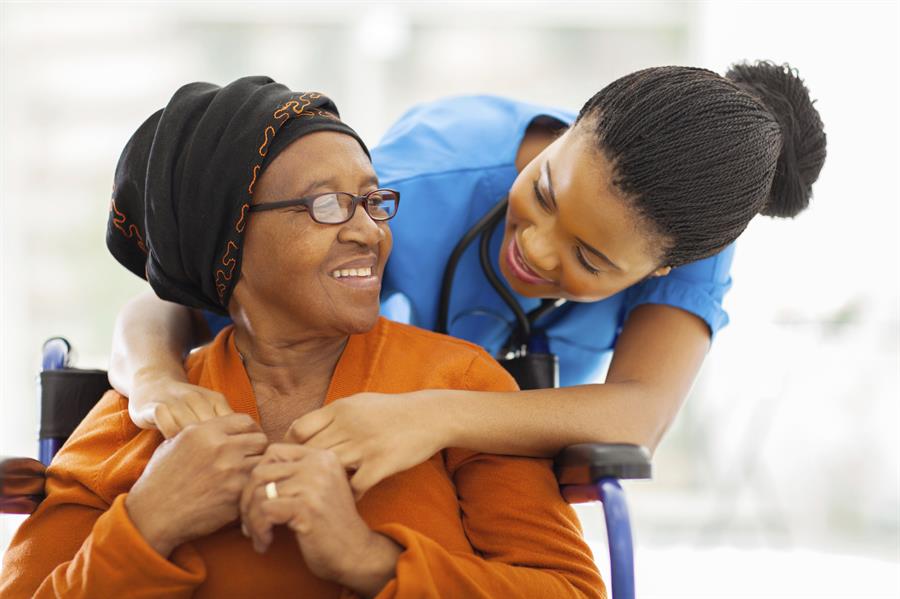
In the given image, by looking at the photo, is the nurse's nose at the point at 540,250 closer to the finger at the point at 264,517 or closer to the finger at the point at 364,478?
the finger at the point at 364,478

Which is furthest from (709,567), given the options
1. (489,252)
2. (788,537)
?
(489,252)

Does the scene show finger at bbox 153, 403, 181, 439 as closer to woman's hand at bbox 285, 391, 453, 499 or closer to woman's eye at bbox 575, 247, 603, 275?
woman's hand at bbox 285, 391, 453, 499

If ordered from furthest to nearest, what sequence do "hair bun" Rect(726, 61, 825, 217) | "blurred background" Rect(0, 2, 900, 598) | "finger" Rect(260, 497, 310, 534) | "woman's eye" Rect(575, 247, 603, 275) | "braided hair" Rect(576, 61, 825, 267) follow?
"blurred background" Rect(0, 2, 900, 598)
"hair bun" Rect(726, 61, 825, 217)
"woman's eye" Rect(575, 247, 603, 275)
"braided hair" Rect(576, 61, 825, 267)
"finger" Rect(260, 497, 310, 534)

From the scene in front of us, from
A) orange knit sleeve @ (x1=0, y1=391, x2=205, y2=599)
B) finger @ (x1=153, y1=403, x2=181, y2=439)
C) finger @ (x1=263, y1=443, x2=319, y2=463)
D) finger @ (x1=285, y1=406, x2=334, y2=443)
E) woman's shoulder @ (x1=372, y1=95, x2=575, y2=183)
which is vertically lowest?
orange knit sleeve @ (x1=0, y1=391, x2=205, y2=599)

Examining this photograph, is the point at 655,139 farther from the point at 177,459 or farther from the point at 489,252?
the point at 177,459

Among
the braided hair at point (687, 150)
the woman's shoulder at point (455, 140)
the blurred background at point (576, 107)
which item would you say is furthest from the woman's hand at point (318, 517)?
the blurred background at point (576, 107)

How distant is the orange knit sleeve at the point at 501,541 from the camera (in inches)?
46.6

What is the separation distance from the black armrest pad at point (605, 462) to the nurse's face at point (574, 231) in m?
0.30

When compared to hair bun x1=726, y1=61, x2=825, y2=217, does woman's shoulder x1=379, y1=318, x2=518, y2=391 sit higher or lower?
lower

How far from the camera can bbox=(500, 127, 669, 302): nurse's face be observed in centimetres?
145

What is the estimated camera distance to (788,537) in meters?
4.42

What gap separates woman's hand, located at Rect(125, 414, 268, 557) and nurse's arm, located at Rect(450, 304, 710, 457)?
0.28 metres

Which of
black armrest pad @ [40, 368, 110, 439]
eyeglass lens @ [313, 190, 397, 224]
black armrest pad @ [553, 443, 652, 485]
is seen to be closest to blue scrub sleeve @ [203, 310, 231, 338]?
black armrest pad @ [40, 368, 110, 439]

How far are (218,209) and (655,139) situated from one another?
0.63 metres
